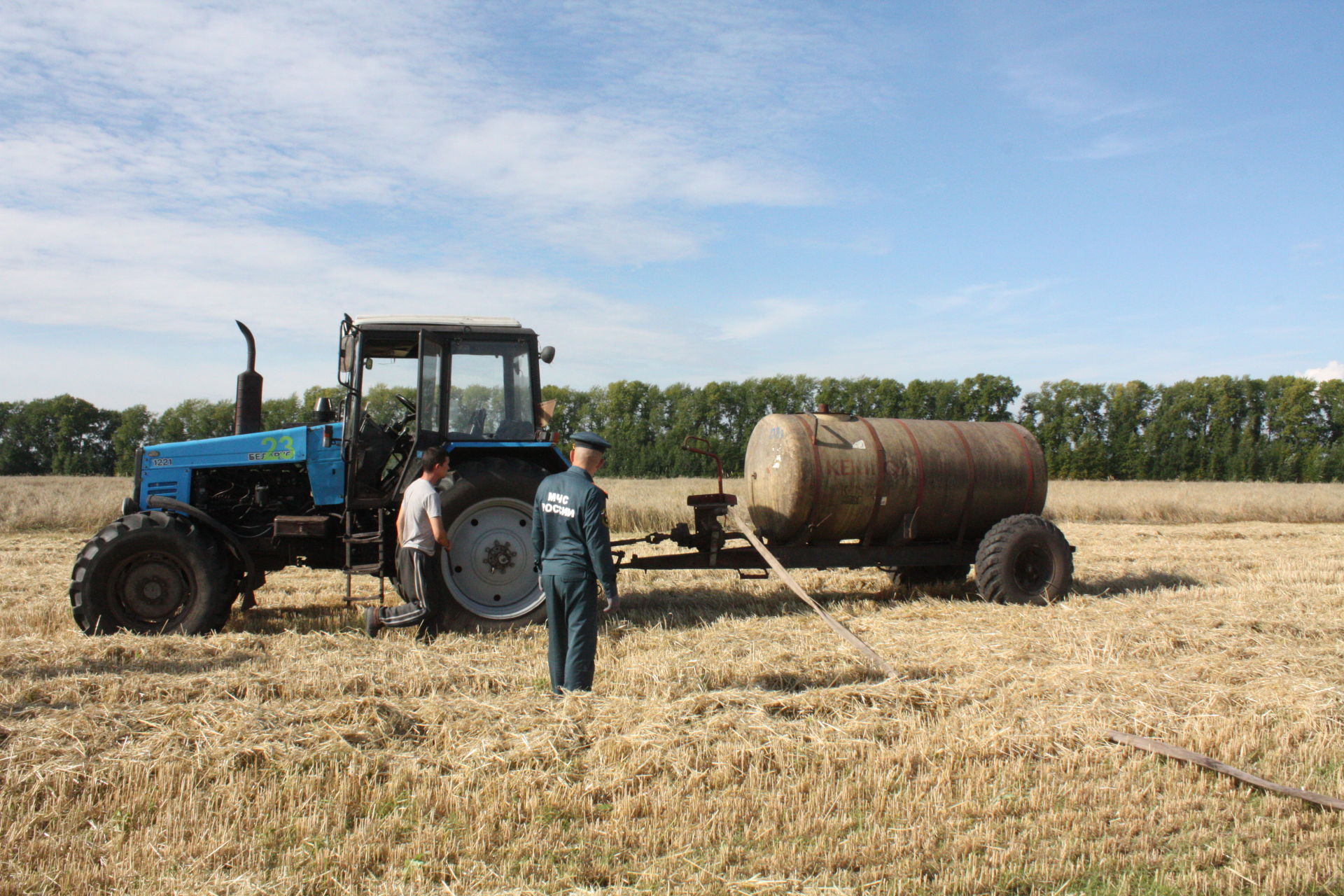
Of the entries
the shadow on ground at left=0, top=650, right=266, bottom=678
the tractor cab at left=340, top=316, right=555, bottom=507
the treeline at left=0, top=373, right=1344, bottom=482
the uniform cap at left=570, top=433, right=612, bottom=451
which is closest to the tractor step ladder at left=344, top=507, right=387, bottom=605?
the tractor cab at left=340, top=316, right=555, bottom=507

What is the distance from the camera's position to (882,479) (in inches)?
343

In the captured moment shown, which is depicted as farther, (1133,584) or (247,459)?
(1133,584)

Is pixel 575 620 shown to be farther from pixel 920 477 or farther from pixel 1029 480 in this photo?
pixel 1029 480

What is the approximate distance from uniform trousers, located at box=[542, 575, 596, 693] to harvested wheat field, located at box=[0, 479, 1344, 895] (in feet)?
0.92

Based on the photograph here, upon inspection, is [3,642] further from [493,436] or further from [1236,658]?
[1236,658]

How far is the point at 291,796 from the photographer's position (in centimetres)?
378

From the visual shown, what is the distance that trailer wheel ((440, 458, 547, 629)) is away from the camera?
7148 mm

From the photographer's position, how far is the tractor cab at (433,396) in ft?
24.1

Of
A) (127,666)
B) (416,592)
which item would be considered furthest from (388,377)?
(127,666)

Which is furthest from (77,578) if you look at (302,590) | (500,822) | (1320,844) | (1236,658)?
(1236,658)

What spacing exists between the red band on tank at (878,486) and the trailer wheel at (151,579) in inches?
224

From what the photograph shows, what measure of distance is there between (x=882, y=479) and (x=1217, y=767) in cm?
465

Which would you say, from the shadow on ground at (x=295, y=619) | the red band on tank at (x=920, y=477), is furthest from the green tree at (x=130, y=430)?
the red band on tank at (x=920, y=477)

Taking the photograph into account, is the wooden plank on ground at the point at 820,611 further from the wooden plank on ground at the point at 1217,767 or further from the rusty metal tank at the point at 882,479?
the wooden plank on ground at the point at 1217,767
